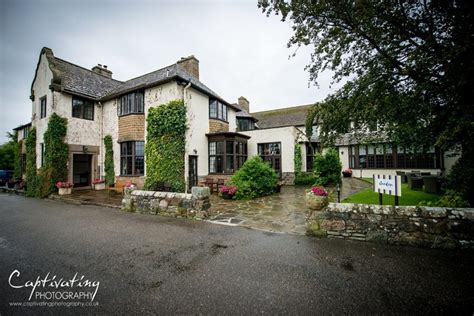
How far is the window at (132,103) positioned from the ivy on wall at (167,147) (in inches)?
69.7

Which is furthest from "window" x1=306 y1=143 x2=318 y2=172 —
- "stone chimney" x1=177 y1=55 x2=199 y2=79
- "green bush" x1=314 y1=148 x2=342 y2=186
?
"stone chimney" x1=177 y1=55 x2=199 y2=79

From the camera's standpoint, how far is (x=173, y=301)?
271 cm

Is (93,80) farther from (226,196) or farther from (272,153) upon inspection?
(272,153)

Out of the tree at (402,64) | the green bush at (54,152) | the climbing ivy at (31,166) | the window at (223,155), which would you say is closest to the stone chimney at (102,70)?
the climbing ivy at (31,166)

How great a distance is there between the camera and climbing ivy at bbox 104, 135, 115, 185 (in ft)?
46.5

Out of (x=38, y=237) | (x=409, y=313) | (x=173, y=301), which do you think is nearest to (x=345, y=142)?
(x=409, y=313)

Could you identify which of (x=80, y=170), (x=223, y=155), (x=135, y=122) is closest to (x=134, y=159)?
(x=135, y=122)

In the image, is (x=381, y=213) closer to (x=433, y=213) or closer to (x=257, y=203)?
(x=433, y=213)

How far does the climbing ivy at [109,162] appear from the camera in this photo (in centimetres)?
1419

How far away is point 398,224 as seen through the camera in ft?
14.6

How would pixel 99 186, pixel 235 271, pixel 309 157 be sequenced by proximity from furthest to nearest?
1. pixel 309 157
2. pixel 99 186
3. pixel 235 271

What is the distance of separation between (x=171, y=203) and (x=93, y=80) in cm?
1653

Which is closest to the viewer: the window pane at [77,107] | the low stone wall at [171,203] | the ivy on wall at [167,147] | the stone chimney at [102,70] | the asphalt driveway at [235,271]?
the asphalt driveway at [235,271]

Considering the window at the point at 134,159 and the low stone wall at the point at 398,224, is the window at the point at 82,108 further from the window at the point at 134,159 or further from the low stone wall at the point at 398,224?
the low stone wall at the point at 398,224
